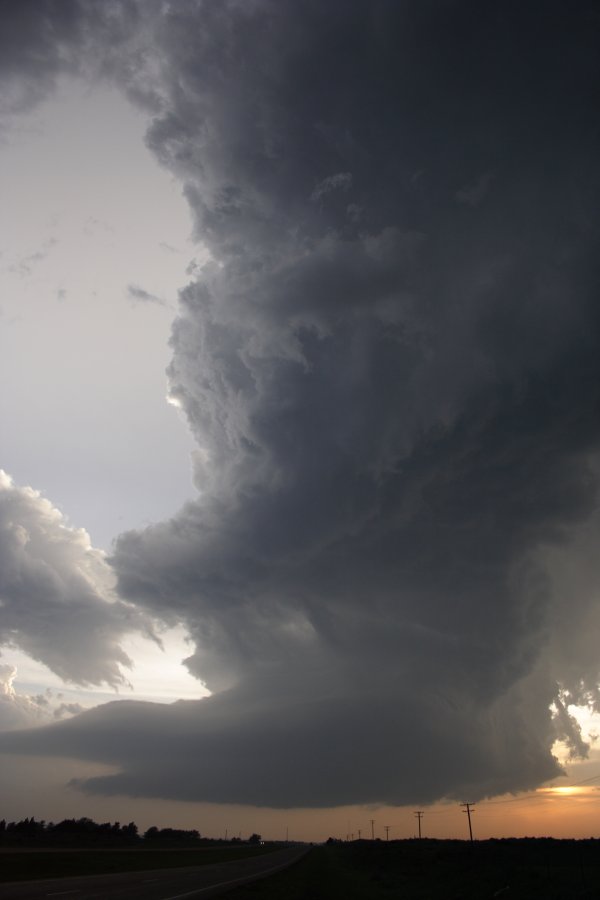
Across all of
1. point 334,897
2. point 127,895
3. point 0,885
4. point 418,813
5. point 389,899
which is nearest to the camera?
point 127,895

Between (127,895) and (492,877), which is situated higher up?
(127,895)

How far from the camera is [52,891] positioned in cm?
3125

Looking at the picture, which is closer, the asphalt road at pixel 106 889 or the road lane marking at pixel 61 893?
the road lane marking at pixel 61 893

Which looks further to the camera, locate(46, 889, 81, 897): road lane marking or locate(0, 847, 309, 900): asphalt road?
locate(0, 847, 309, 900): asphalt road

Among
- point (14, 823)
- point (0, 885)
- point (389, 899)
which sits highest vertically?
point (0, 885)

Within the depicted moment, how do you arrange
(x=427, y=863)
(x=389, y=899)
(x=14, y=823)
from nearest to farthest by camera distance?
(x=389, y=899), (x=427, y=863), (x=14, y=823)

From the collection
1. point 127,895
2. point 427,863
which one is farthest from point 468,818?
point 127,895

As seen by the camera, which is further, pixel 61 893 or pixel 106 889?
pixel 106 889

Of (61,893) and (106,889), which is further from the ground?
(61,893)

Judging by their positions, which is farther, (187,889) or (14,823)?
(14,823)

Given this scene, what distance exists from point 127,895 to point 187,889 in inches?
299

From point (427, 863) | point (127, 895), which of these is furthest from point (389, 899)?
point (427, 863)

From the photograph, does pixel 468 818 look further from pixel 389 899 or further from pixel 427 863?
pixel 389 899

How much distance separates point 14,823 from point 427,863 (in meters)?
168
